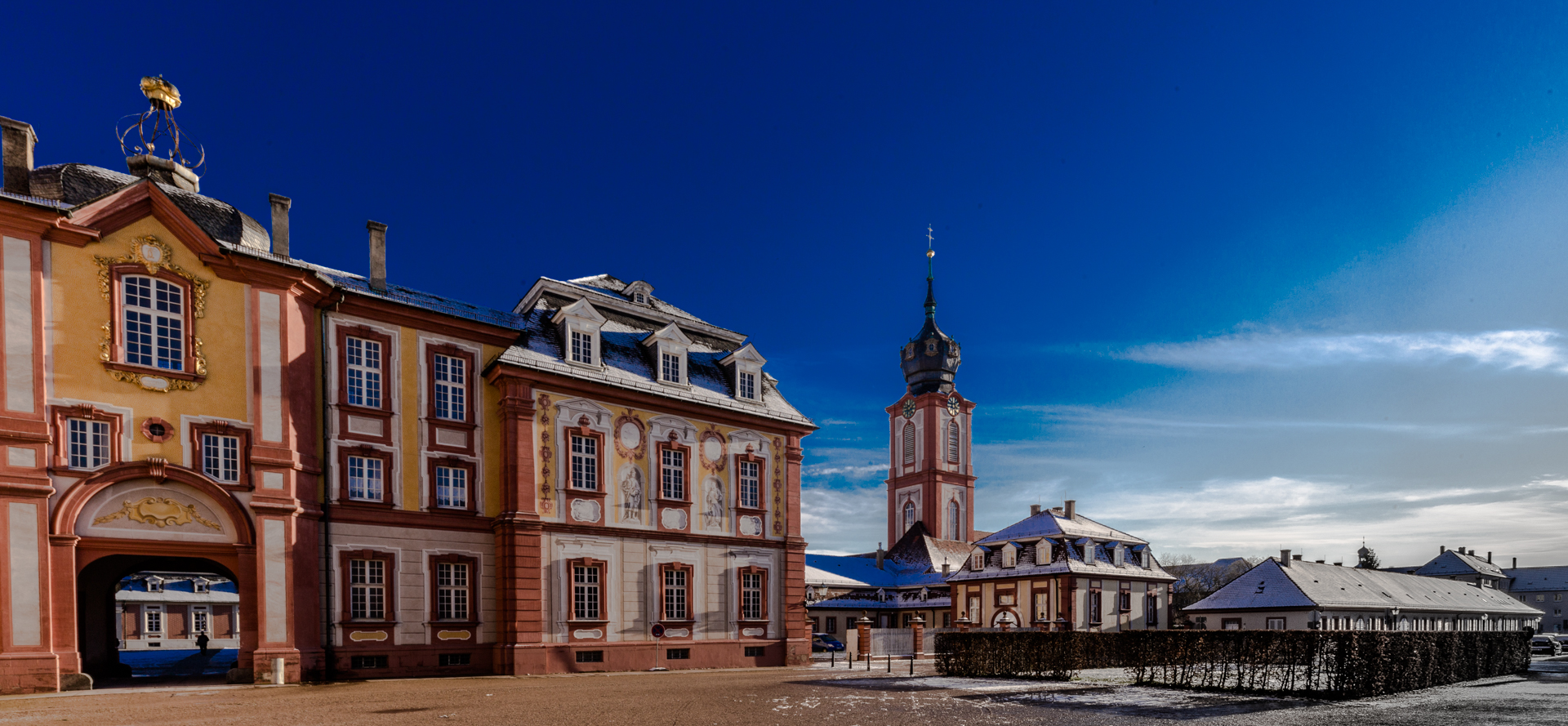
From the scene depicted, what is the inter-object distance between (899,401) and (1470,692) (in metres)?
64.6

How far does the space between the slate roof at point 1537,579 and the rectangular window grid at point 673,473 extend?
13756 centimetres

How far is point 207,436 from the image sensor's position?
24172mm

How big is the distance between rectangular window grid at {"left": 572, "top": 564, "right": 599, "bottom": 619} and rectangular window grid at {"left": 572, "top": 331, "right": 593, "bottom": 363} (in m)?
6.96

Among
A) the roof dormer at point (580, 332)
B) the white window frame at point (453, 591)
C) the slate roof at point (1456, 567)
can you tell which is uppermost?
the roof dormer at point (580, 332)

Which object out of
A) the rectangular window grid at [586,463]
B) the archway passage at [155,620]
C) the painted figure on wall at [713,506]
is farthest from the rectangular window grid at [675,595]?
the archway passage at [155,620]

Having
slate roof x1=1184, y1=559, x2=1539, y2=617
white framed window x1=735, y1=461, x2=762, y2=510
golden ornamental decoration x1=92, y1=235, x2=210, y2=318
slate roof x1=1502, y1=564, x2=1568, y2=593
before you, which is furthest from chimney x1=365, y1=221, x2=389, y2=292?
slate roof x1=1502, y1=564, x2=1568, y2=593

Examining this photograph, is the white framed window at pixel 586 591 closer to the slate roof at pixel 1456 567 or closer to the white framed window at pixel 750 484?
the white framed window at pixel 750 484

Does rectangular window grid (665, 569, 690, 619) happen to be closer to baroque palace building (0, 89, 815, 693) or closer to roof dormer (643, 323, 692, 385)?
baroque palace building (0, 89, 815, 693)

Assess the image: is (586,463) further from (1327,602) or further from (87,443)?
(1327,602)

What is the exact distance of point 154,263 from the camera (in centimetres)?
2394

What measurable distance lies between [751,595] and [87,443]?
69.5ft

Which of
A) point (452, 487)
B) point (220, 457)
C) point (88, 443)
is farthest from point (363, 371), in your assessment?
point (88, 443)

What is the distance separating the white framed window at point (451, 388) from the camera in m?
29.1

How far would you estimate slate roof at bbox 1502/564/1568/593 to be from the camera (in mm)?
121312
